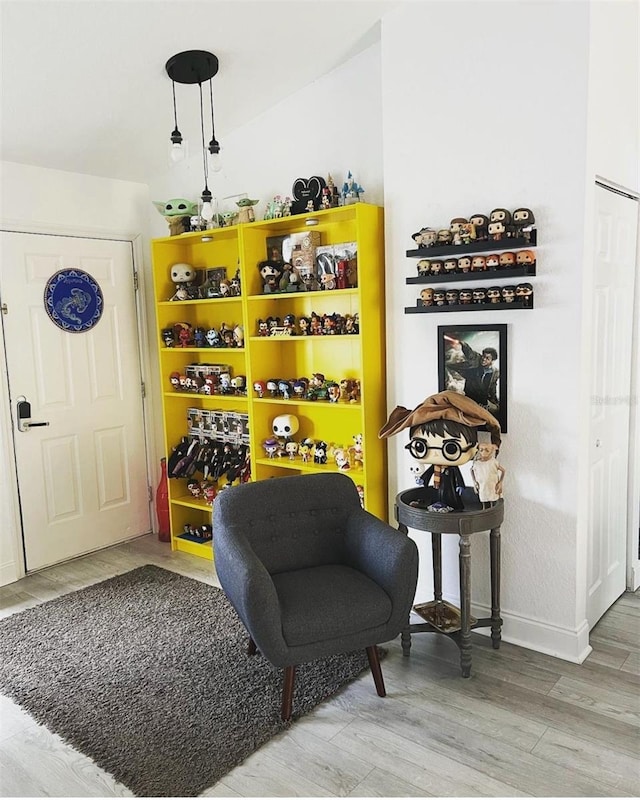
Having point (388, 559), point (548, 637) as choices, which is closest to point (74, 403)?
point (388, 559)

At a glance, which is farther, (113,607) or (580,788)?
(113,607)

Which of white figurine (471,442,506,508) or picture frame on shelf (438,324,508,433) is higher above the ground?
picture frame on shelf (438,324,508,433)

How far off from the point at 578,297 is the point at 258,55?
1778 millimetres

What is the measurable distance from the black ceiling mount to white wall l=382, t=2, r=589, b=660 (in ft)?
2.55

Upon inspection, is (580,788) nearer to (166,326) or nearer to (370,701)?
(370,701)

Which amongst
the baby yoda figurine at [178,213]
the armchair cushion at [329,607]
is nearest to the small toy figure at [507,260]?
the armchair cushion at [329,607]

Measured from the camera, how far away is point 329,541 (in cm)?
272

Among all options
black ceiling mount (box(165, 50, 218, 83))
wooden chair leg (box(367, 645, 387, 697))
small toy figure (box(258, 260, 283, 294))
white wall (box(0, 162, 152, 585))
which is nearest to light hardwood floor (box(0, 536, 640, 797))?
wooden chair leg (box(367, 645, 387, 697))

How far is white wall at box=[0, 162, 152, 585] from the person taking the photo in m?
3.57

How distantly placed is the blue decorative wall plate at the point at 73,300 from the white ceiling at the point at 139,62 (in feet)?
2.05

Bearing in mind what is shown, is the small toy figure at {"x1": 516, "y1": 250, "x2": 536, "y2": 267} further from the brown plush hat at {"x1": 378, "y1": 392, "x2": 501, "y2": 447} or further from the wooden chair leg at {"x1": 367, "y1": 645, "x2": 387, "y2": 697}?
the wooden chair leg at {"x1": 367, "y1": 645, "x2": 387, "y2": 697}

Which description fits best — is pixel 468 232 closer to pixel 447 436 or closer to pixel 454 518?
pixel 447 436

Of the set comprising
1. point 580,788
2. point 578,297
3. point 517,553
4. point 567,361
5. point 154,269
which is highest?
point 154,269

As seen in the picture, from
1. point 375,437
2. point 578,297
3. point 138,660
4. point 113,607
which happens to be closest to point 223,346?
point 375,437
